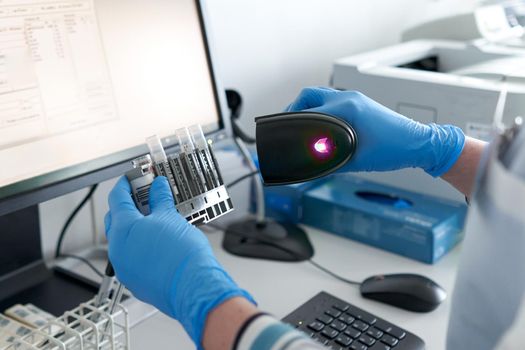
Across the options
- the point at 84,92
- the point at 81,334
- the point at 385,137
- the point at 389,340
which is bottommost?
the point at 389,340

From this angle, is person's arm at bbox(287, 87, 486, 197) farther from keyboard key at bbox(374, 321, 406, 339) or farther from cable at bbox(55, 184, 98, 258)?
cable at bbox(55, 184, 98, 258)

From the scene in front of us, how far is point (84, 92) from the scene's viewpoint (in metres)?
0.70

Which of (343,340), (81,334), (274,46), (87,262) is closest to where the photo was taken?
(81,334)

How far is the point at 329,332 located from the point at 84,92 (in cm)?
42

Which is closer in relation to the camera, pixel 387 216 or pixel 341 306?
pixel 341 306

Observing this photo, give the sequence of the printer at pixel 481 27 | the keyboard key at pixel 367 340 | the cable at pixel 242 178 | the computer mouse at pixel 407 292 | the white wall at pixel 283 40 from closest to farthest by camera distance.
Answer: the keyboard key at pixel 367 340, the computer mouse at pixel 407 292, the cable at pixel 242 178, the white wall at pixel 283 40, the printer at pixel 481 27

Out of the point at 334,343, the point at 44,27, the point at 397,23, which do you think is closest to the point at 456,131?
the point at 334,343

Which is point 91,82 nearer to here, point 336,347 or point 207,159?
point 207,159

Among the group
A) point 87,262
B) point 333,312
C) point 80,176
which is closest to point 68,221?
point 87,262

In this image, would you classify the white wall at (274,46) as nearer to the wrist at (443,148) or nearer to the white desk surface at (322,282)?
the white desk surface at (322,282)

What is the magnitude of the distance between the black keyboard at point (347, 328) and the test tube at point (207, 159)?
0.20m

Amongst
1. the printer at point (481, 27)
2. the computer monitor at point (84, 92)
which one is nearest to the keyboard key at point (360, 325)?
the computer monitor at point (84, 92)

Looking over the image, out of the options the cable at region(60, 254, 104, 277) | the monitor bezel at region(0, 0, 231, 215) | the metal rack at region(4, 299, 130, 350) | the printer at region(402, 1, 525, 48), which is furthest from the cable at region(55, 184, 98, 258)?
the printer at region(402, 1, 525, 48)

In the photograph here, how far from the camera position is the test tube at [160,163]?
1.95ft
